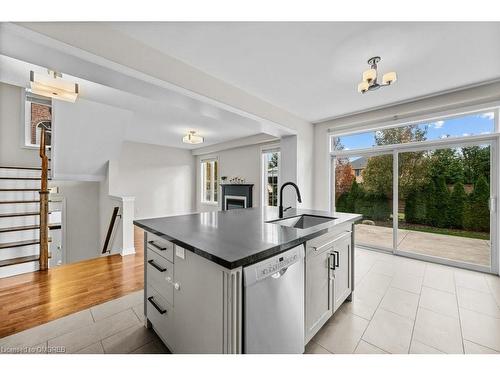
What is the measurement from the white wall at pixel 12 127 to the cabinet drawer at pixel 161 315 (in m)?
4.10

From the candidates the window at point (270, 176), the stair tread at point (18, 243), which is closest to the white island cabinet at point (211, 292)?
the stair tread at point (18, 243)

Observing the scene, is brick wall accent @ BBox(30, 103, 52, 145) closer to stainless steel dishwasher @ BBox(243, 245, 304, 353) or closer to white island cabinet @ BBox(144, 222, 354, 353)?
white island cabinet @ BBox(144, 222, 354, 353)

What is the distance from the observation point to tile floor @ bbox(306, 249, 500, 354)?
4.94 feet

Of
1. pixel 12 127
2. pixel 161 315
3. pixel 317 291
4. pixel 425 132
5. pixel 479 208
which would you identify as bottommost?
pixel 161 315

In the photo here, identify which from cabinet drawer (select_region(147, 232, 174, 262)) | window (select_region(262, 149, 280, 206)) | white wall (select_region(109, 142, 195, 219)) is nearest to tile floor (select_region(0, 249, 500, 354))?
cabinet drawer (select_region(147, 232, 174, 262))

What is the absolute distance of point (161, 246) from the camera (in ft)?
4.66

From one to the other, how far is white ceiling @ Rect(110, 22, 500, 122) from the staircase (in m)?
2.97

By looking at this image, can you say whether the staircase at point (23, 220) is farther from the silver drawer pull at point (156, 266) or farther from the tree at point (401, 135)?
the tree at point (401, 135)

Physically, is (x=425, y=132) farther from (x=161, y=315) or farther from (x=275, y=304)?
(x=161, y=315)

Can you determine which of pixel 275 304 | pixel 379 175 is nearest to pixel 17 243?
pixel 275 304

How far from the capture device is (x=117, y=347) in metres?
1.49

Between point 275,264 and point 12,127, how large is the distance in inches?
204

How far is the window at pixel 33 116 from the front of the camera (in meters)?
3.69
